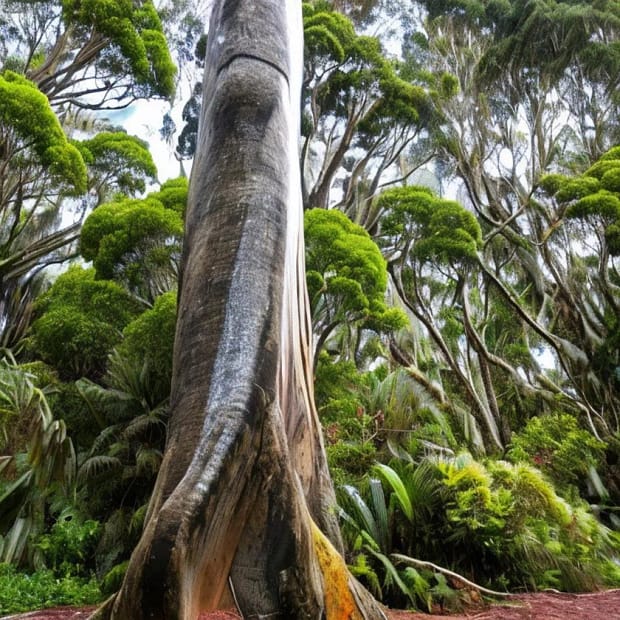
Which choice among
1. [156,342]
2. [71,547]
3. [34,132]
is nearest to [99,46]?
[34,132]

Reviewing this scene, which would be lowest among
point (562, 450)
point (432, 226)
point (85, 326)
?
point (562, 450)

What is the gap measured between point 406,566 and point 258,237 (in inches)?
174

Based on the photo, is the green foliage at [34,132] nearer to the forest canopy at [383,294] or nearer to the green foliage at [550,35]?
the forest canopy at [383,294]

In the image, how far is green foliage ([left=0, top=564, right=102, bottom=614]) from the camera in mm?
5703

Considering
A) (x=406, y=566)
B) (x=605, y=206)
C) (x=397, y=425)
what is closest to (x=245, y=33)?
(x=406, y=566)

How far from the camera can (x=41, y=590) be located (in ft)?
20.2

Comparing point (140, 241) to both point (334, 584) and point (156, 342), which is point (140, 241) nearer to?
point (156, 342)

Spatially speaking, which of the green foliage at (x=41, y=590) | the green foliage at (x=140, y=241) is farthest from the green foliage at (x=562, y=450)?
the green foliage at (x=41, y=590)

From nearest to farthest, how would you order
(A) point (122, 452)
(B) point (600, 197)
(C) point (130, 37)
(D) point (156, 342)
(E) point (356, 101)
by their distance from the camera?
(A) point (122, 452) → (D) point (156, 342) → (B) point (600, 197) → (C) point (130, 37) → (E) point (356, 101)

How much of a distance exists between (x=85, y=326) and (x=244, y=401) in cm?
794

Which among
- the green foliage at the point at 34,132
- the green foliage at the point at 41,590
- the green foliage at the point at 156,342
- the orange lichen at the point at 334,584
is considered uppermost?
the green foliage at the point at 34,132

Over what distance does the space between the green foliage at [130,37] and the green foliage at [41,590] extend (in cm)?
962

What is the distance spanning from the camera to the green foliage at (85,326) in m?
9.91

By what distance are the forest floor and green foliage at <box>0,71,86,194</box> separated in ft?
22.9
